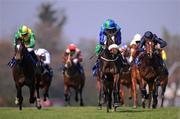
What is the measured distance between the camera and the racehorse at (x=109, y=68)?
24.2 m

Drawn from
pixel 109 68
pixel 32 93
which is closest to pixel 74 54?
pixel 32 93

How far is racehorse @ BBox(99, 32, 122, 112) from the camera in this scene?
2420cm

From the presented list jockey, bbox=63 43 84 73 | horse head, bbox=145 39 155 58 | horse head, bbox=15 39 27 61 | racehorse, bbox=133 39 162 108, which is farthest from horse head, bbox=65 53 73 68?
horse head, bbox=15 39 27 61

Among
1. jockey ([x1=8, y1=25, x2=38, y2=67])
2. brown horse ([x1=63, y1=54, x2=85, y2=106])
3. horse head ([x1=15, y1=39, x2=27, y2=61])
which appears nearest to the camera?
horse head ([x1=15, y1=39, x2=27, y2=61])

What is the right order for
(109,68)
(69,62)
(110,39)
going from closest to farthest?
(110,39) < (109,68) < (69,62)

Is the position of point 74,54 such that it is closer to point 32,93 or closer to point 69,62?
point 69,62

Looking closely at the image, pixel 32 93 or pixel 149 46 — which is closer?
pixel 149 46

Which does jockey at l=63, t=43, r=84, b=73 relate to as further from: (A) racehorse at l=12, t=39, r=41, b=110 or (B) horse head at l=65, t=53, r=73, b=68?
(A) racehorse at l=12, t=39, r=41, b=110

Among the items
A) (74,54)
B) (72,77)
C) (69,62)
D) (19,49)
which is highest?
(74,54)

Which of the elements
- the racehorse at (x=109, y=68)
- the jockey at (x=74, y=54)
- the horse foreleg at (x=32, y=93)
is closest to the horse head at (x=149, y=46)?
the racehorse at (x=109, y=68)

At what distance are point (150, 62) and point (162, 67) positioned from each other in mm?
952

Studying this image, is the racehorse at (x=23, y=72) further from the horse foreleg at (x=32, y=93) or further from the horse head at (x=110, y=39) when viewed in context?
the horse head at (x=110, y=39)

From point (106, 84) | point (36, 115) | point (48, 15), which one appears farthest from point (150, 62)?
point (48, 15)

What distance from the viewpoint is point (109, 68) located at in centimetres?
2444
